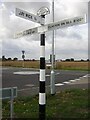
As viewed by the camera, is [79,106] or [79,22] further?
[79,106]

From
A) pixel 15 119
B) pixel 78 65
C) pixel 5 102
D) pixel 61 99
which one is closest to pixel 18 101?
pixel 5 102

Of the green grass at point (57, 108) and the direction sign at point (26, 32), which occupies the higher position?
the direction sign at point (26, 32)

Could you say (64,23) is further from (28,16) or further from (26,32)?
(26,32)

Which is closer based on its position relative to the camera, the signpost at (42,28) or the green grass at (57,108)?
the signpost at (42,28)

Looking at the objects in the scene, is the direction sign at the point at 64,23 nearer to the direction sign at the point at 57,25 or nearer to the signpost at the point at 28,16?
the direction sign at the point at 57,25

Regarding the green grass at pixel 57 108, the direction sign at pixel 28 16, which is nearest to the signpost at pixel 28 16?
the direction sign at pixel 28 16

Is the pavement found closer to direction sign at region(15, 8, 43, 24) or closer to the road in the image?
the road

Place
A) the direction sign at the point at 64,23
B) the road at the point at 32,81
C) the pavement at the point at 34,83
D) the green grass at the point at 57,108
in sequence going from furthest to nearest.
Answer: the road at the point at 32,81, the pavement at the point at 34,83, the green grass at the point at 57,108, the direction sign at the point at 64,23

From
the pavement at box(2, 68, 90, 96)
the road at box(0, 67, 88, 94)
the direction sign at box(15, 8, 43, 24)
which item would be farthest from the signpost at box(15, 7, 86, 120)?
the road at box(0, 67, 88, 94)

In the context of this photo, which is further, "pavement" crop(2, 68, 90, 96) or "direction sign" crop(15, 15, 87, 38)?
"pavement" crop(2, 68, 90, 96)

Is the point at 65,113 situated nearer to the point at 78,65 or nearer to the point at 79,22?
the point at 79,22

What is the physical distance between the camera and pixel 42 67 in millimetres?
7359

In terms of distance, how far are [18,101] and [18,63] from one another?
205 feet

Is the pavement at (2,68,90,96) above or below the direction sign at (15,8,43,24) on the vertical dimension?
below
